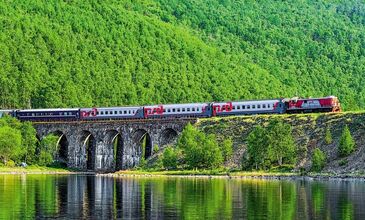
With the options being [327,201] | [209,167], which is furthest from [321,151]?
[327,201]

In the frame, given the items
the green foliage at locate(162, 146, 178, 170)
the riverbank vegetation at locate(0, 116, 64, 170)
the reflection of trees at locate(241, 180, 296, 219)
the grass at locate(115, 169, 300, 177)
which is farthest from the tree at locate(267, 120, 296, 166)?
the riverbank vegetation at locate(0, 116, 64, 170)

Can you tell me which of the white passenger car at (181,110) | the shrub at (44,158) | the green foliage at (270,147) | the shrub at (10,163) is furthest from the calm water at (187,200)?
the shrub at (44,158)

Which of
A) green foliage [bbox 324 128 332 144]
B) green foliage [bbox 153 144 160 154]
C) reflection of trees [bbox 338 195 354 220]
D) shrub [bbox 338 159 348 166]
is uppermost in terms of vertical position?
green foliage [bbox 324 128 332 144]

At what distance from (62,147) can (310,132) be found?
2062 inches

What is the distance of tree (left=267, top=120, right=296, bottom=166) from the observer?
122m

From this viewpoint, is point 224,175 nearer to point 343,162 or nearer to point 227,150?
point 227,150

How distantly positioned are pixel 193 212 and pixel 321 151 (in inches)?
2242

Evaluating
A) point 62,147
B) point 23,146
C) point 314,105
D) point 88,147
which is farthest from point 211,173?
point 62,147

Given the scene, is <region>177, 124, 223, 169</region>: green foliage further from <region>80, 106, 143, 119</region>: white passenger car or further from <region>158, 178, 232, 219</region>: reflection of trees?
<region>80, 106, 143, 119</region>: white passenger car

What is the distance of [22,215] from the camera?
64938 mm

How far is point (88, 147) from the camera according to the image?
16175 centimetres

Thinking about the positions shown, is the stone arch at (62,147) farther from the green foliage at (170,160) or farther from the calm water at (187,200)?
the calm water at (187,200)

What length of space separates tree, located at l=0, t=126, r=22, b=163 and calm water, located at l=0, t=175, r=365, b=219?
147 ft

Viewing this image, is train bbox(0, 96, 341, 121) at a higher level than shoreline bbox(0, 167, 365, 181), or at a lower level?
Answer: higher
